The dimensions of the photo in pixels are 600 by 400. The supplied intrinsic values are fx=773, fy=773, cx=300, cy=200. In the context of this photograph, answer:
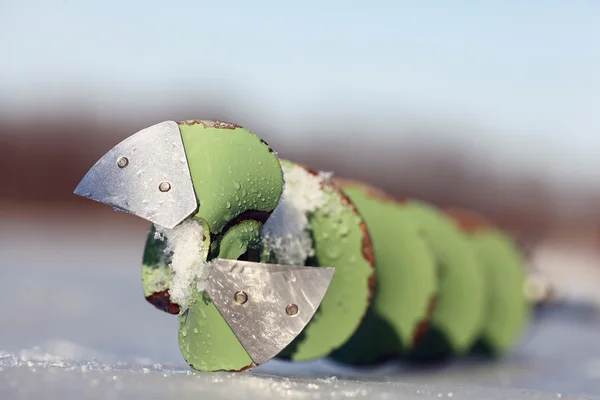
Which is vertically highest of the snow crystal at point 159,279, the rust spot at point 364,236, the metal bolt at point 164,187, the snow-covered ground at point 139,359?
the metal bolt at point 164,187

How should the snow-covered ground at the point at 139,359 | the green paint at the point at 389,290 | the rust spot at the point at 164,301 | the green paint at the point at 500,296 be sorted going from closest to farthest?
the snow-covered ground at the point at 139,359 < the rust spot at the point at 164,301 < the green paint at the point at 389,290 < the green paint at the point at 500,296

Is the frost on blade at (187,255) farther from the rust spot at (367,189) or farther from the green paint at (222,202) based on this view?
the rust spot at (367,189)

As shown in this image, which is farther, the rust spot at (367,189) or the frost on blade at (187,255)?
the rust spot at (367,189)

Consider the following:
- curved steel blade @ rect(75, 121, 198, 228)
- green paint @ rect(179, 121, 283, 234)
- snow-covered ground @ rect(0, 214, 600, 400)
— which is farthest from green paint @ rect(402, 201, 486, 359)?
curved steel blade @ rect(75, 121, 198, 228)

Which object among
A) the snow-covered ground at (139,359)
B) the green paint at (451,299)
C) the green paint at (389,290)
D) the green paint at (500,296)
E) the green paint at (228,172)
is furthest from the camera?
the green paint at (500,296)

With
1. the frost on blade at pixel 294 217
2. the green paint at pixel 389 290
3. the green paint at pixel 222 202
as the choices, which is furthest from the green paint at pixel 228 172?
the green paint at pixel 389 290

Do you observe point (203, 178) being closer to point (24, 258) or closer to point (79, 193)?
point (79, 193)
